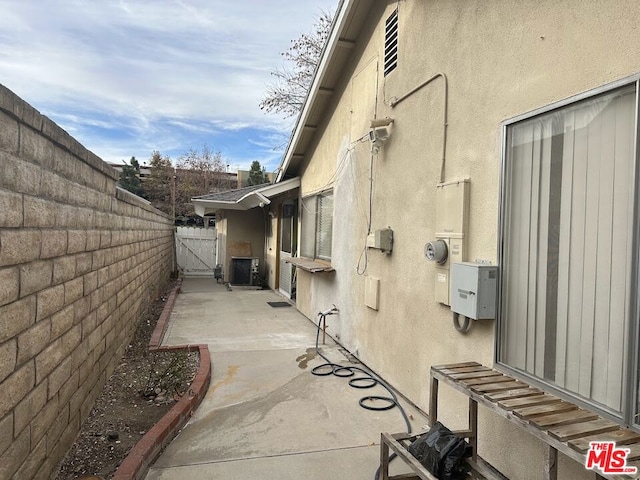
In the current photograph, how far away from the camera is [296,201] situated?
1006cm

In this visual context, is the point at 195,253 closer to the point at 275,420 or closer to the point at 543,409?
the point at 275,420

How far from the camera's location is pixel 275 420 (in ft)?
→ 12.6

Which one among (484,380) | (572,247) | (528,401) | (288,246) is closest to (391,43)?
(572,247)

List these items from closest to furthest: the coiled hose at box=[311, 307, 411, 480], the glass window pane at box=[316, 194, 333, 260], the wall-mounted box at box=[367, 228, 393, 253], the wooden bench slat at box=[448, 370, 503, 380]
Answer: the wooden bench slat at box=[448, 370, 503, 380]
the coiled hose at box=[311, 307, 411, 480]
the wall-mounted box at box=[367, 228, 393, 253]
the glass window pane at box=[316, 194, 333, 260]

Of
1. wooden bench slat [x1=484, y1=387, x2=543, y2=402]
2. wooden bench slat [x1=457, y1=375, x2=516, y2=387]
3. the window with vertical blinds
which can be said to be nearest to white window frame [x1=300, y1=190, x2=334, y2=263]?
the window with vertical blinds

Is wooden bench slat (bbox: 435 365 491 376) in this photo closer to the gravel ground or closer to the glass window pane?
the gravel ground

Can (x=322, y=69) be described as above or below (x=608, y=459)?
above

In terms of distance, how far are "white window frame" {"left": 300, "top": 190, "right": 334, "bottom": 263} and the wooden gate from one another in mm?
9887

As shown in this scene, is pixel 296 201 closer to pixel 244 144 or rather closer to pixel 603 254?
pixel 603 254

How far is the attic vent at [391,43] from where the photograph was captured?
479 cm

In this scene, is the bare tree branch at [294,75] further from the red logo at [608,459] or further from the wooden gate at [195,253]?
the red logo at [608,459]

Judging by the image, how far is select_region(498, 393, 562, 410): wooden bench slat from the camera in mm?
2267

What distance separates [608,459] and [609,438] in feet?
0.71

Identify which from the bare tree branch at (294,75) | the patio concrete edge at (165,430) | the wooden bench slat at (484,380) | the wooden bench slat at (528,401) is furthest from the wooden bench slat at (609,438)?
the bare tree branch at (294,75)
